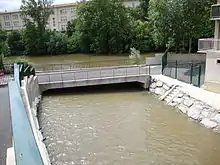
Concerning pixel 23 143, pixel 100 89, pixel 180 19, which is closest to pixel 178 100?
pixel 100 89

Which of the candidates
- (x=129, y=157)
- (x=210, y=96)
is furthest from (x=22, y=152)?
(x=210, y=96)

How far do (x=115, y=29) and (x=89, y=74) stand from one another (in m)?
23.1

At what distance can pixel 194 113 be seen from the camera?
12.5 m

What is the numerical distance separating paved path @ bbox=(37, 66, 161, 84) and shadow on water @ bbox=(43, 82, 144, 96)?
0.96 meters

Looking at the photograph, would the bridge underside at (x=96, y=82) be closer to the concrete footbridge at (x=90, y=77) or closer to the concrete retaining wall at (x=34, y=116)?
the concrete footbridge at (x=90, y=77)

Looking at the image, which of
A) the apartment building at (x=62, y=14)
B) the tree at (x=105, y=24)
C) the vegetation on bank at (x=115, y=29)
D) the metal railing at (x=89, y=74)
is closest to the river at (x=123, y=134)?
the metal railing at (x=89, y=74)

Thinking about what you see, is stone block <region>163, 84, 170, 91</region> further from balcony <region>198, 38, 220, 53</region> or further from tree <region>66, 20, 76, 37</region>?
tree <region>66, 20, 76, 37</region>

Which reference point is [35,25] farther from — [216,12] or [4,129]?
[4,129]

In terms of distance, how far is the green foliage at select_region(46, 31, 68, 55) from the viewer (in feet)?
144

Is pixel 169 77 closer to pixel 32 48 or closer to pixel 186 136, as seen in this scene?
pixel 186 136

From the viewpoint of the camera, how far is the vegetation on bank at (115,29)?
912 inches

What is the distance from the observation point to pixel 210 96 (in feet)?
44.0

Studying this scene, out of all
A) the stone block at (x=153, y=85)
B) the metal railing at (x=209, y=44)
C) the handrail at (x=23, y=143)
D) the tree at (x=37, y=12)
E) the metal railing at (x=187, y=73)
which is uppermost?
the tree at (x=37, y=12)

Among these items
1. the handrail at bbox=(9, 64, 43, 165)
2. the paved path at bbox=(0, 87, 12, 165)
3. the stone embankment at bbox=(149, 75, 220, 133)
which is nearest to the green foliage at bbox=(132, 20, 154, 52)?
the stone embankment at bbox=(149, 75, 220, 133)
